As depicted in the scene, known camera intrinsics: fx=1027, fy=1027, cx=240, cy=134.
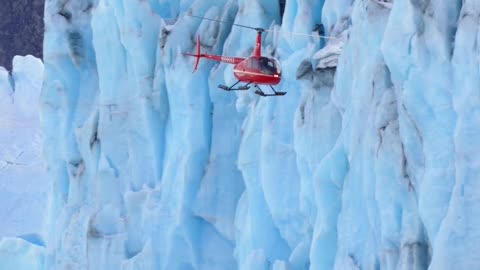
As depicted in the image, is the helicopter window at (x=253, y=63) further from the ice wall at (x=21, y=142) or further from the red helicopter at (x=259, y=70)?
the ice wall at (x=21, y=142)

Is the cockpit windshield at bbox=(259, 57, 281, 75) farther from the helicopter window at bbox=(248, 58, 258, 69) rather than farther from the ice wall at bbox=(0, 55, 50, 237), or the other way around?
the ice wall at bbox=(0, 55, 50, 237)

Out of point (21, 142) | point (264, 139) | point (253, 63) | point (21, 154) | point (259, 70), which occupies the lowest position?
point (21, 154)

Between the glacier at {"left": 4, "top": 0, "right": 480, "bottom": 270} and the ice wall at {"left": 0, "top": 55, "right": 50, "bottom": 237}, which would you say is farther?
the ice wall at {"left": 0, "top": 55, "right": 50, "bottom": 237}

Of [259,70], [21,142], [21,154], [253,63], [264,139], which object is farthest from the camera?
[21,142]

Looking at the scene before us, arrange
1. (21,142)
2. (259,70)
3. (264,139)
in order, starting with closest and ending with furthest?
1. (259,70)
2. (264,139)
3. (21,142)

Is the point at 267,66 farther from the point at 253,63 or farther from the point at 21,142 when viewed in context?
the point at 21,142

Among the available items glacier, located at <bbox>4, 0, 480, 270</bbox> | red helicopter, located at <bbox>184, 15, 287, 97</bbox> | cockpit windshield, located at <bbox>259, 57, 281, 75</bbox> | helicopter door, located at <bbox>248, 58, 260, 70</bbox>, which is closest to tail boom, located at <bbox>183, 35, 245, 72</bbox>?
red helicopter, located at <bbox>184, 15, 287, 97</bbox>

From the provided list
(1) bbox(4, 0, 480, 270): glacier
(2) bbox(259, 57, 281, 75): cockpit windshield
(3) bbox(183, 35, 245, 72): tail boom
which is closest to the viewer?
(1) bbox(4, 0, 480, 270): glacier

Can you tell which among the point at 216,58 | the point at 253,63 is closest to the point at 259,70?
the point at 253,63

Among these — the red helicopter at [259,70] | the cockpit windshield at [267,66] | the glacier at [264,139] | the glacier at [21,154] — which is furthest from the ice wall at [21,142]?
the cockpit windshield at [267,66]
